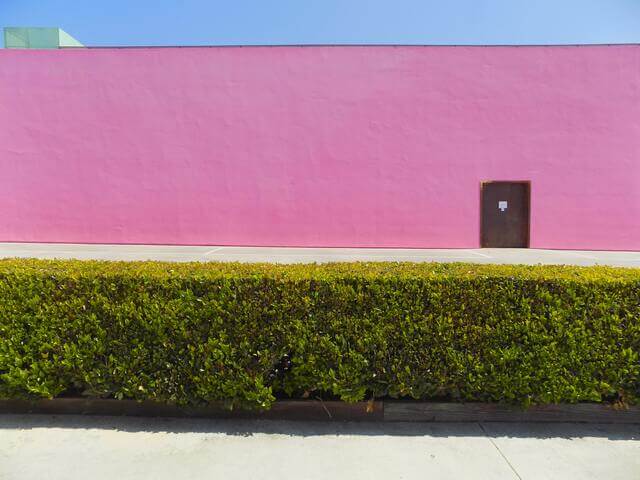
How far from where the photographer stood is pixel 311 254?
10375 mm

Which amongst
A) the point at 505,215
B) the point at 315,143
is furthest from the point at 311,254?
the point at 505,215

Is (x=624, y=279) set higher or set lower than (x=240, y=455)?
higher

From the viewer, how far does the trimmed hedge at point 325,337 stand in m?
2.43

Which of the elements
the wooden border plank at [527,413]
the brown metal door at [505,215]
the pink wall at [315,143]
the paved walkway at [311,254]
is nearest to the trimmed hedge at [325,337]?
the wooden border plank at [527,413]

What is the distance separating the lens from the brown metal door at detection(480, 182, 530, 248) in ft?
39.5

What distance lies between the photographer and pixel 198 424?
8.16 ft

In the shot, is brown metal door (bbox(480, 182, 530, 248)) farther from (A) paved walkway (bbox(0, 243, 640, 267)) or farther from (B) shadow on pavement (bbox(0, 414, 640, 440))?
(B) shadow on pavement (bbox(0, 414, 640, 440))

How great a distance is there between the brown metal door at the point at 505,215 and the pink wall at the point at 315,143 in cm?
38

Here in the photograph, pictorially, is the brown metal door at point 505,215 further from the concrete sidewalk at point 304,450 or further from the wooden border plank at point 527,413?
the concrete sidewalk at point 304,450

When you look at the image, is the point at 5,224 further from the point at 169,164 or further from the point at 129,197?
the point at 169,164

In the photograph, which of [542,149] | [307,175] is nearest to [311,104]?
[307,175]

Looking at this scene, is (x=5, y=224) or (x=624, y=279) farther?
(x=5, y=224)

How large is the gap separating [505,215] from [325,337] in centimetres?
1198

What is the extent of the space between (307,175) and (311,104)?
2.56 meters
